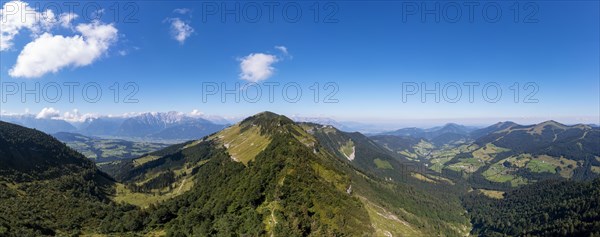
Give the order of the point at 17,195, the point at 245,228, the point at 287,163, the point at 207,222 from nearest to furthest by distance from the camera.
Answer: the point at 245,228 → the point at 207,222 → the point at 287,163 → the point at 17,195

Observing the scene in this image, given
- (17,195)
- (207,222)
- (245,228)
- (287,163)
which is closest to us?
(245,228)

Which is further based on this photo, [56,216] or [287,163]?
[56,216]

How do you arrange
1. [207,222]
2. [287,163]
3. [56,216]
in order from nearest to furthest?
1. [207,222]
2. [287,163]
3. [56,216]

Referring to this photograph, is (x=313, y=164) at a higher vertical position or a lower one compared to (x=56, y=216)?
higher

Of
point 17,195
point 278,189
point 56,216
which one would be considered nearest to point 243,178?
point 278,189

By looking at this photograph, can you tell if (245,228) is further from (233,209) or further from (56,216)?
(56,216)

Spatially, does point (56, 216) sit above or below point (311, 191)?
below

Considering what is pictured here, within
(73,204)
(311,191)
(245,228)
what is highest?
(311,191)

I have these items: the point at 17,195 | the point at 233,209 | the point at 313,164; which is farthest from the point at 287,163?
the point at 17,195

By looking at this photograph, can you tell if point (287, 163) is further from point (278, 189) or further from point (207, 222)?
point (207, 222)
